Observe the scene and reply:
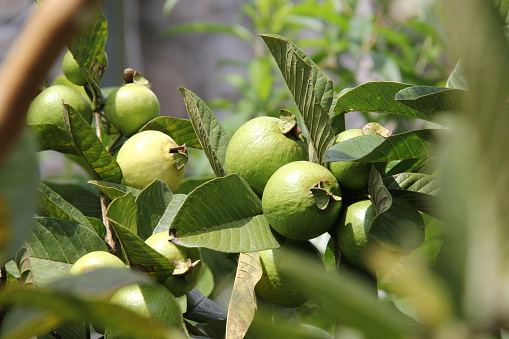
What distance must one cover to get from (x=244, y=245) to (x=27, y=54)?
0.38 meters

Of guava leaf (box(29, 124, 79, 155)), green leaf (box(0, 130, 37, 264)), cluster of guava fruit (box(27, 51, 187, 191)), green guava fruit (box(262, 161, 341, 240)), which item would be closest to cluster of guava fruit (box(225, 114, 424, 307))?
green guava fruit (box(262, 161, 341, 240))

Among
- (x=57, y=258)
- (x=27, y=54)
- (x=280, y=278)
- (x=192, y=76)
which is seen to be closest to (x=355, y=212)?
(x=280, y=278)

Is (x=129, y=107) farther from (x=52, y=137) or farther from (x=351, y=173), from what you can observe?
(x=351, y=173)

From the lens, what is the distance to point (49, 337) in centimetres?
56

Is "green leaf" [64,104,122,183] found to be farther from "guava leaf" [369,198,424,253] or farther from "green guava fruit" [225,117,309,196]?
"guava leaf" [369,198,424,253]

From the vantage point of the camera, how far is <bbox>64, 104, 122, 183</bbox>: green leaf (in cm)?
62

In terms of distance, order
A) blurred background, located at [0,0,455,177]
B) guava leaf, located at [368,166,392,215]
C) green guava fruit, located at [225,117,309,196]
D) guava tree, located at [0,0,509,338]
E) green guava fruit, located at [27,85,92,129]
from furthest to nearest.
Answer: blurred background, located at [0,0,455,177]
green guava fruit, located at [27,85,92,129]
green guava fruit, located at [225,117,309,196]
guava leaf, located at [368,166,392,215]
guava tree, located at [0,0,509,338]

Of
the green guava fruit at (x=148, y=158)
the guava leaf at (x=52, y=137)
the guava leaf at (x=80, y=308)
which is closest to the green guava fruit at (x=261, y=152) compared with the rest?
the green guava fruit at (x=148, y=158)

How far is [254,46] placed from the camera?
2.98 m

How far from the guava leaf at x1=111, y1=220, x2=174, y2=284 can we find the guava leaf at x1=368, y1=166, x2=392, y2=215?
0.65ft

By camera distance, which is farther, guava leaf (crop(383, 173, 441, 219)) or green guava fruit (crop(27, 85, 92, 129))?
green guava fruit (crop(27, 85, 92, 129))

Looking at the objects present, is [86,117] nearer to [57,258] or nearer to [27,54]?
[57,258]

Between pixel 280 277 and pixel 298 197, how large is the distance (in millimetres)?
101

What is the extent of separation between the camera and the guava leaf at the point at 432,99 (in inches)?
21.0
